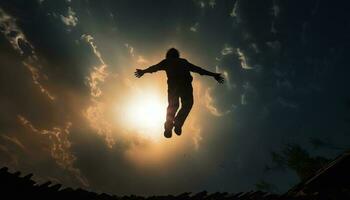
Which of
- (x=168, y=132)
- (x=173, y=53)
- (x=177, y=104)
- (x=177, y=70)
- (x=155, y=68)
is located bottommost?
(x=168, y=132)

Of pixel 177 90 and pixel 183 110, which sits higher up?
pixel 177 90

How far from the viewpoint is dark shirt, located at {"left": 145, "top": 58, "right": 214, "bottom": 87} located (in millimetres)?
8141

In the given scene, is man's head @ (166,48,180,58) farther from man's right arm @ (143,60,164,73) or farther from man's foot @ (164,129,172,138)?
man's foot @ (164,129,172,138)

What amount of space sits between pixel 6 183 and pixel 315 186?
7010mm

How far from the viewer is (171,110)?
8.20 m

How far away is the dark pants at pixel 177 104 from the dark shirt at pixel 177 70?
0.15 meters

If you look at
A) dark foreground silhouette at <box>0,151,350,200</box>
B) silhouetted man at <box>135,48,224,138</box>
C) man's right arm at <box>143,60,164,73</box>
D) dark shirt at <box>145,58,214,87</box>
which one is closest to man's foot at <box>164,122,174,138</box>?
silhouetted man at <box>135,48,224,138</box>

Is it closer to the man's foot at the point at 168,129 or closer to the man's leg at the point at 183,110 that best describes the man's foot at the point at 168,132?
the man's foot at the point at 168,129

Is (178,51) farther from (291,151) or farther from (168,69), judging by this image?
(291,151)

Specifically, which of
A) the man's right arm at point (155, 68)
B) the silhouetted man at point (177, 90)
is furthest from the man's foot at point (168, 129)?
the man's right arm at point (155, 68)

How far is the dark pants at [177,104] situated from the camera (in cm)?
814

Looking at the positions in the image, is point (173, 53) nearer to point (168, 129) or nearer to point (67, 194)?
point (168, 129)

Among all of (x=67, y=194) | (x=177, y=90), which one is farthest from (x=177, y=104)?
(x=67, y=194)

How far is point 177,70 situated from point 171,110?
102cm
